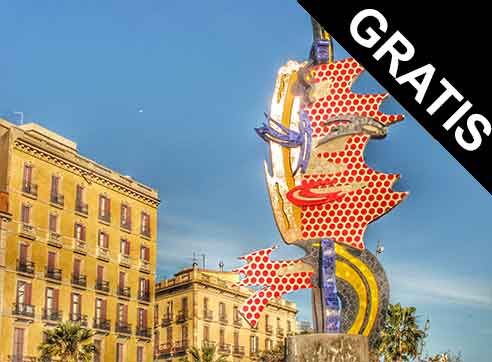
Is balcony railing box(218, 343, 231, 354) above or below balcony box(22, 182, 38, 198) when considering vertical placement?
below

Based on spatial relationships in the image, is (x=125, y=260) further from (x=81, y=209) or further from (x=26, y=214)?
(x=26, y=214)

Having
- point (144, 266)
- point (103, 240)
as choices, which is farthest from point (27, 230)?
point (144, 266)

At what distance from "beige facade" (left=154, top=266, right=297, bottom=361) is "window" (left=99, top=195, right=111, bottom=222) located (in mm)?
14075

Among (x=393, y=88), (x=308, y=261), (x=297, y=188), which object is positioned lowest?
(x=393, y=88)

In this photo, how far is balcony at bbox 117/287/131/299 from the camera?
2179 inches

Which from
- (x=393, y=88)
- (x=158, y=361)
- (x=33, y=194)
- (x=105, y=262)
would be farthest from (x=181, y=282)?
(x=393, y=88)

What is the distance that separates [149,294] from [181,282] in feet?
34.7

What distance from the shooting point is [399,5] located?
2930mm

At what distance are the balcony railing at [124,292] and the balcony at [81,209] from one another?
591 centimetres

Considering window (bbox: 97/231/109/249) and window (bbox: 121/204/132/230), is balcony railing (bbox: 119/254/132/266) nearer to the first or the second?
window (bbox: 97/231/109/249)

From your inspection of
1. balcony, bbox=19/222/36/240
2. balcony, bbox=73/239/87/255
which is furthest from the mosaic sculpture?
balcony, bbox=73/239/87/255

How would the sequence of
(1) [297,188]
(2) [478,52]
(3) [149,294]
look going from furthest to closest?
(3) [149,294] → (1) [297,188] → (2) [478,52]

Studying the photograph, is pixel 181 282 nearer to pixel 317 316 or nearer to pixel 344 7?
pixel 317 316

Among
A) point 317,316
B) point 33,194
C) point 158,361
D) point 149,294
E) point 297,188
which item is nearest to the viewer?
point 317,316
